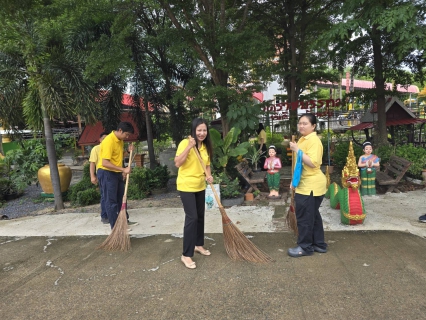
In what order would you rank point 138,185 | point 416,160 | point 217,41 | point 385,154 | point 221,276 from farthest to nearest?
1. point 138,185
2. point 385,154
3. point 217,41
4. point 416,160
5. point 221,276

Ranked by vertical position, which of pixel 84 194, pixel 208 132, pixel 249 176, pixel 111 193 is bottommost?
pixel 84 194

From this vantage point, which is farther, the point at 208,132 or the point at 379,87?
the point at 379,87

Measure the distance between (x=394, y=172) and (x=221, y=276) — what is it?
4731 mm

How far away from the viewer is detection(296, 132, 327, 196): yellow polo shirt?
333 cm

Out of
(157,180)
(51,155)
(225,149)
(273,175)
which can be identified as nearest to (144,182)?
(157,180)

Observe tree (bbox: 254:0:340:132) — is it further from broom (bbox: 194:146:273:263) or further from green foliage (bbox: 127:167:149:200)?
broom (bbox: 194:146:273:263)

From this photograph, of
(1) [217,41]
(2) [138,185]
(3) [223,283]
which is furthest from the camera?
(2) [138,185]

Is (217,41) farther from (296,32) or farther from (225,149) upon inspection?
(296,32)

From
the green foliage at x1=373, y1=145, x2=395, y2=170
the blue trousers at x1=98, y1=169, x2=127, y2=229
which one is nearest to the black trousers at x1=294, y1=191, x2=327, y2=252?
the blue trousers at x1=98, y1=169, x2=127, y2=229

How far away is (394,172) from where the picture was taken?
6.30 metres

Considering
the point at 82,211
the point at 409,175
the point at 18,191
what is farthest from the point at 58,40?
the point at 409,175

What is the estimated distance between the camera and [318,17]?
10914mm

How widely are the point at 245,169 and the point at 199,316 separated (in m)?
4.25

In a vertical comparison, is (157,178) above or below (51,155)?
below
